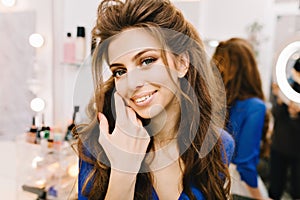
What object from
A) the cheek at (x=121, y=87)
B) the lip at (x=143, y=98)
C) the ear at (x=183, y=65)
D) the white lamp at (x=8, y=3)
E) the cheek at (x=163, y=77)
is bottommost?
the lip at (x=143, y=98)

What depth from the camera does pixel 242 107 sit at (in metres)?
0.85

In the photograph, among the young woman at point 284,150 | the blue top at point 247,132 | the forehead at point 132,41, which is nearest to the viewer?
the forehead at point 132,41

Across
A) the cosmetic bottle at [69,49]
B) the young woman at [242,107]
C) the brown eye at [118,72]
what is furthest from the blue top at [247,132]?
the cosmetic bottle at [69,49]

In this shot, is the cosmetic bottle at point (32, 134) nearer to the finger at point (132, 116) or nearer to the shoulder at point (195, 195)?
the finger at point (132, 116)

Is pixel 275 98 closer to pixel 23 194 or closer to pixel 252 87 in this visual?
pixel 252 87

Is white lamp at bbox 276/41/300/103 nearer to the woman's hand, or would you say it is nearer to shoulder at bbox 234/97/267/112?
shoulder at bbox 234/97/267/112

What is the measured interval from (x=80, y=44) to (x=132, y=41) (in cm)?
13

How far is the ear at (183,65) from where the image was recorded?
621 millimetres

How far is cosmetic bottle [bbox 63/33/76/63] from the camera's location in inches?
26.1

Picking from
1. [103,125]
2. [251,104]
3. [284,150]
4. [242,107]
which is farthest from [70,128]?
[284,150]

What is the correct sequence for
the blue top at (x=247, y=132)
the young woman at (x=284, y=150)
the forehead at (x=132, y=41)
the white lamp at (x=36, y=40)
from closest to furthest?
the forehead at (x=132, y=41)
the white lamp at (x=36, y=40)
the blue top at (x=247, y=132)
the young woman at (x=284, y=150)

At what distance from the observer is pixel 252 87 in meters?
0.98

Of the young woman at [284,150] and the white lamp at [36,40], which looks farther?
the young woman at [284,150]

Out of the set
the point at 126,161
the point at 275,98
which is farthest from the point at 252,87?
the point at 126,161
